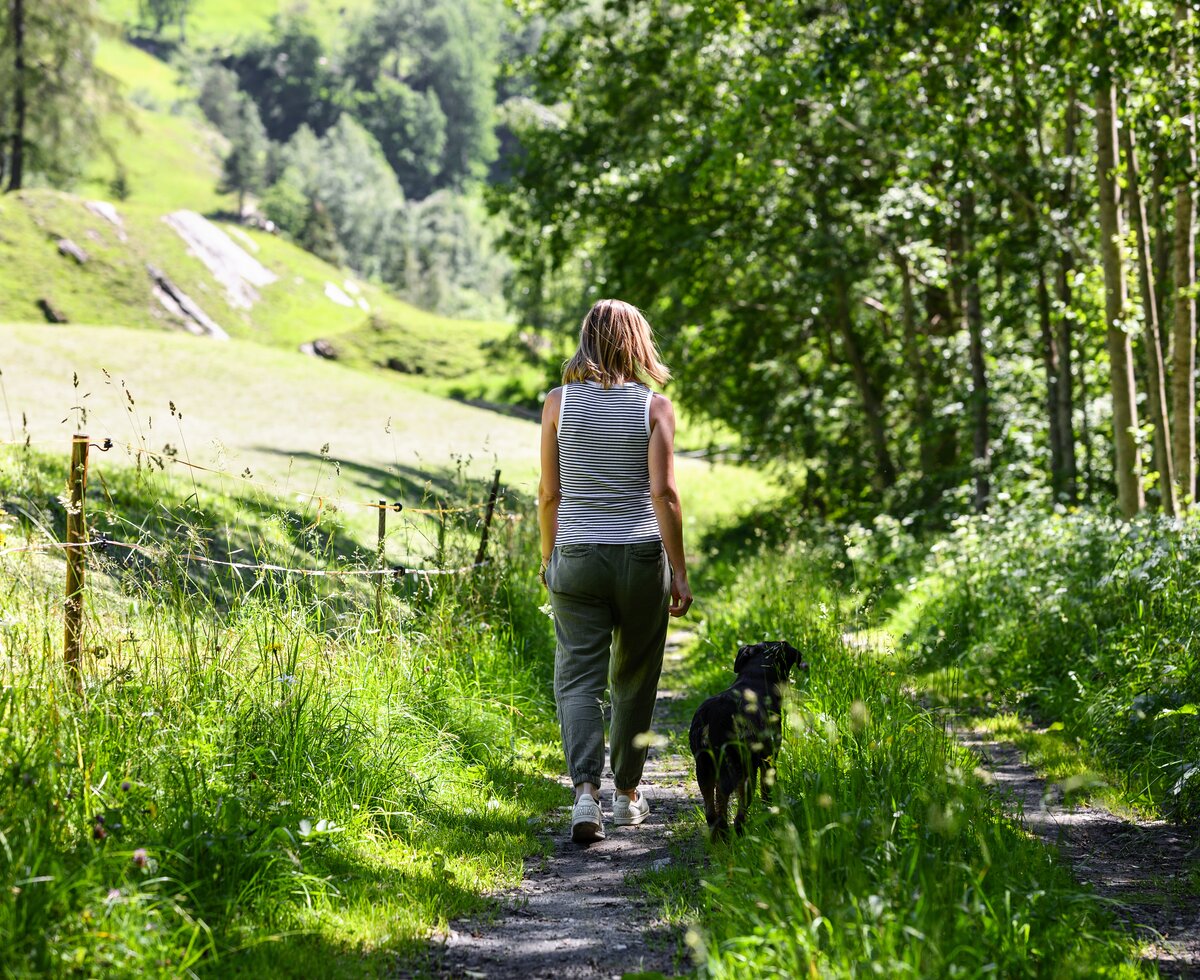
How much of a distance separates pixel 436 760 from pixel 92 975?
106 inches

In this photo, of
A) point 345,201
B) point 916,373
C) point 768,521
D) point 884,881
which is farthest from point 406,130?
point 884,881

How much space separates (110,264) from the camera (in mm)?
48000

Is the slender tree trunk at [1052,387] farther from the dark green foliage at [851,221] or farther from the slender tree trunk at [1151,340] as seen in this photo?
the slender tree trunk at [1151,340]

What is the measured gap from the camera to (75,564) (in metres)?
4.57

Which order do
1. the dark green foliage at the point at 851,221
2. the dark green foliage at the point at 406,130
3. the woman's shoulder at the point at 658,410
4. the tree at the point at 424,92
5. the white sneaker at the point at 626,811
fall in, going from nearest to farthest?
the woman's shoulder at the point at 658,410 → the white sneaker at the point at 626,811 → the dark green foliage at the point at 851,221 → the dark green foliage at the point at 406,130 → the tree at the point at 424,92

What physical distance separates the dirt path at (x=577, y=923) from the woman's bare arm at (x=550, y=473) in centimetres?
134

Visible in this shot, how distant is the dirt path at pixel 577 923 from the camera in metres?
3.58

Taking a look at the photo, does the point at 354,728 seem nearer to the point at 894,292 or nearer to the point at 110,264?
the point at 894,292

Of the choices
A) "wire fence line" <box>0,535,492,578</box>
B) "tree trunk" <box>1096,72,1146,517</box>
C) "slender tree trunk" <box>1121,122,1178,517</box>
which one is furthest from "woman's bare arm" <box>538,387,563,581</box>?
"slender tree trunk" <box>1121,122,1178,517</box>

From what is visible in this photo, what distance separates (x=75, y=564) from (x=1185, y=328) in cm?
932

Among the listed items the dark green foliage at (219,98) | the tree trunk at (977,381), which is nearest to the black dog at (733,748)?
the tree trunk at (977,381)

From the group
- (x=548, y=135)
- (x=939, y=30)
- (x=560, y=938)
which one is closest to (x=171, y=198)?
(x=548, y=135)

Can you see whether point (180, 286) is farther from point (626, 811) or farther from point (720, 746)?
point (720, 746)

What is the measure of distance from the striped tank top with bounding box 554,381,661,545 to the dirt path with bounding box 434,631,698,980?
4.48 feet
